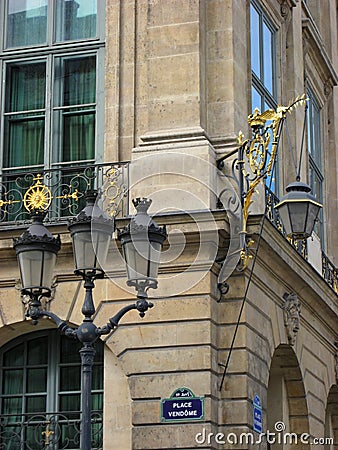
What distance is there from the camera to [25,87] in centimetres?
1625

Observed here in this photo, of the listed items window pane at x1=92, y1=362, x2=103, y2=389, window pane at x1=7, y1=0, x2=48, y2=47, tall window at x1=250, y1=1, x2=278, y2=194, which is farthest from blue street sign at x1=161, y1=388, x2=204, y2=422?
window pane at x1=7, y1=0, x2=48, y2=47

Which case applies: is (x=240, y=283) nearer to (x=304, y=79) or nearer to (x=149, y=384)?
(x=149, y=384)

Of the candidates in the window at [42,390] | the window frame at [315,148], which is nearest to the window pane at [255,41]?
the window frame at [315,148]

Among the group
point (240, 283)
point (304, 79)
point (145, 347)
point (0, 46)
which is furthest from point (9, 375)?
point (304, 79)

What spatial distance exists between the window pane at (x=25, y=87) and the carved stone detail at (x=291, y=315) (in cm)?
412

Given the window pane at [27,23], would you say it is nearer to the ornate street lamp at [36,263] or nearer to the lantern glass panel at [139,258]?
the ornate street lamp at [36,263]

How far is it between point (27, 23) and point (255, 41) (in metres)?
3.20

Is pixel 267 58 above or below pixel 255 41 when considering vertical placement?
above

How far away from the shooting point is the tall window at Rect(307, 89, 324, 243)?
20.2 metres

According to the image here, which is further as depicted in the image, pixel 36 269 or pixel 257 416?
pixel 257 416

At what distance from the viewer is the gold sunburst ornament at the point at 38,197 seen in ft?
49.7

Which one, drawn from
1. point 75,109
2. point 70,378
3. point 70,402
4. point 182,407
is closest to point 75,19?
point 75,109

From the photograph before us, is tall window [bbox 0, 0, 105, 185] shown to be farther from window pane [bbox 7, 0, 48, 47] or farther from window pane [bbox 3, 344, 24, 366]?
window pane [bbox 3, 344, 24, 366]

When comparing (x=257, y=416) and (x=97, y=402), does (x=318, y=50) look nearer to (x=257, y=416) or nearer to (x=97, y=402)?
(x=257, y=416)
